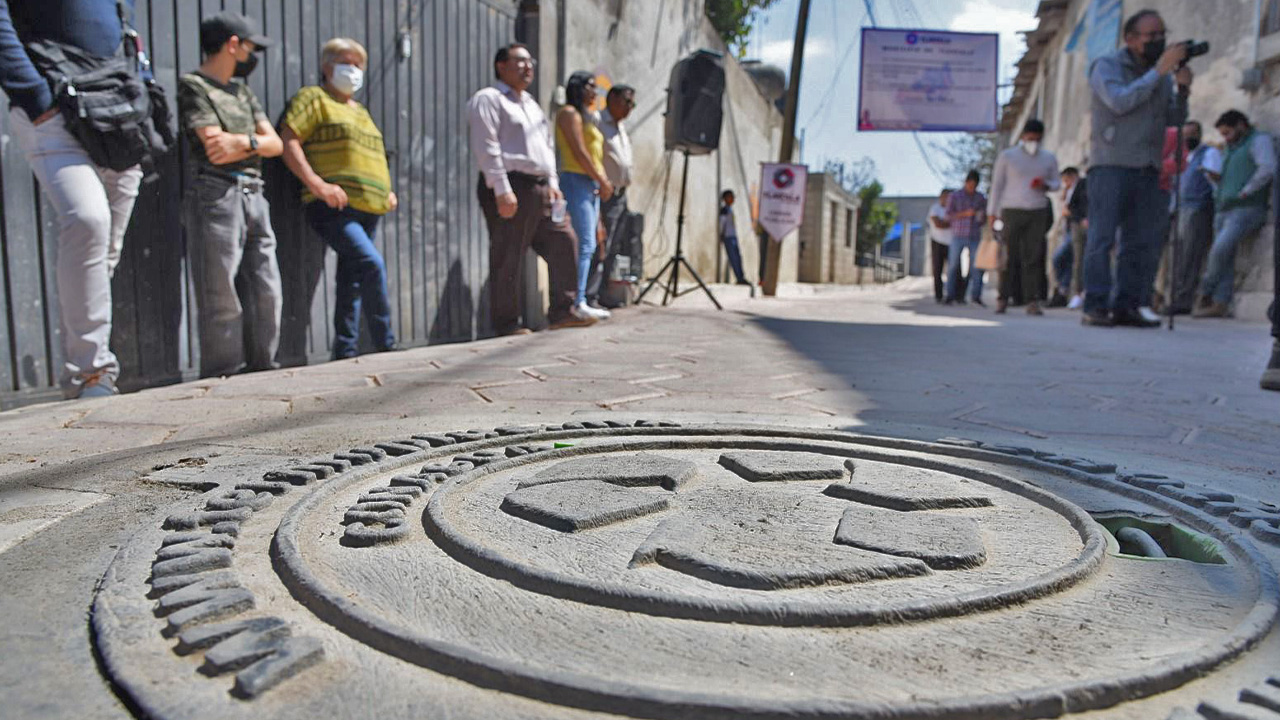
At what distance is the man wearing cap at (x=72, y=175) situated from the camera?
2.77 m

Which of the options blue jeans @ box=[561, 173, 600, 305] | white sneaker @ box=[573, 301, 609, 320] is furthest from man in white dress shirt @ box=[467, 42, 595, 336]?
white sneaker @ box=[573, 301, 609, 320]

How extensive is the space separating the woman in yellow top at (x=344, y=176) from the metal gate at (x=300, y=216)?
0.25 metres

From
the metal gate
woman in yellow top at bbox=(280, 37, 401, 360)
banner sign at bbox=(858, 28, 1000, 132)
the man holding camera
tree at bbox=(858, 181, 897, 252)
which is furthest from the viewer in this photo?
tree at bbox=(858, 181, 897, 252)

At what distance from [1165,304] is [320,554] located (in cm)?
874

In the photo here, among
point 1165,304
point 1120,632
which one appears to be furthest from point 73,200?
point 1165,304

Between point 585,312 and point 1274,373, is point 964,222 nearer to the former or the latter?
point 585,312

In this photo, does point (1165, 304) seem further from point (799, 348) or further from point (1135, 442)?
point (1135, 442)

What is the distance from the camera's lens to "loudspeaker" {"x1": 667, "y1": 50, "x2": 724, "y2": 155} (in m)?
7.78

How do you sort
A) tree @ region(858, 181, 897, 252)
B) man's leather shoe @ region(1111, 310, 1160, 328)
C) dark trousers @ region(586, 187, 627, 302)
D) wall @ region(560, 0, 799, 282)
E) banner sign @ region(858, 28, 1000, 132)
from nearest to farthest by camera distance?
1. man's leather shoe @ region(1111, 310, 1160, 328)
2. dark trousers @ region(586, 187, 627, 302)
3. wall @ region(560, 0, 799, 282)
4. banner sign @ region(858, 28, 1000, 132)
5. tree @ region(858, 181, 897, 252)

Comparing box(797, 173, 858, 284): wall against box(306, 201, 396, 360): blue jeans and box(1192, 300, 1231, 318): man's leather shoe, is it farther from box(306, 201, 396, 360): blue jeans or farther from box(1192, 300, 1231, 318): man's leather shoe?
box(306, 201, 396, 360): blue jeans

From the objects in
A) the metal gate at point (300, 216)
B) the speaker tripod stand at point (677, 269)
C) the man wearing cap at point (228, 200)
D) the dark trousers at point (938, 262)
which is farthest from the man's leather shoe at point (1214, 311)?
the man wearing cap at point (228, 200)

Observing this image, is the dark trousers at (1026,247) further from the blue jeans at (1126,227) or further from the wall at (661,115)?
the wall at (661,115)

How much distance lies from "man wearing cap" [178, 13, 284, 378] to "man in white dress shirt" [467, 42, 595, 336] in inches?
44.6

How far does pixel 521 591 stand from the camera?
3.16 ft
